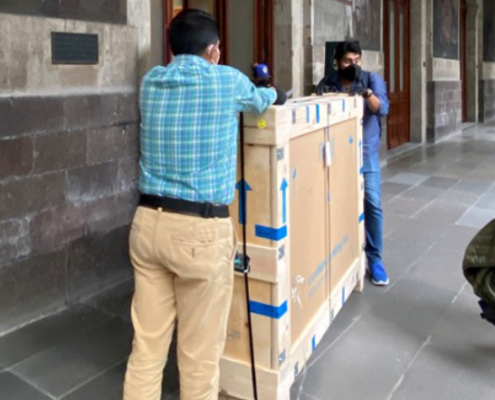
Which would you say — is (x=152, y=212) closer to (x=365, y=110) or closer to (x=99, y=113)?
(x=99, y=113)

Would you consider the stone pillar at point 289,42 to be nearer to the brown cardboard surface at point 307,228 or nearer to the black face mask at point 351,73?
the black face mask at point 351,73

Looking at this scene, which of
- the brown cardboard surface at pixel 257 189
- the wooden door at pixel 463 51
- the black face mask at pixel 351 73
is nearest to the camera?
the brown cardboard surface at pixel 257 189

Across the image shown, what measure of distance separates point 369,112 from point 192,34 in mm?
2266

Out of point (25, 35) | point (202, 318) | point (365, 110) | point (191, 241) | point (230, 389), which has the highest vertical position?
point (25, 35)

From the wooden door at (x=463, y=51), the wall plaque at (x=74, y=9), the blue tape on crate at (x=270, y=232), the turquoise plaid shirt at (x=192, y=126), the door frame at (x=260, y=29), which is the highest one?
the wooden door at (x=463, y=51)

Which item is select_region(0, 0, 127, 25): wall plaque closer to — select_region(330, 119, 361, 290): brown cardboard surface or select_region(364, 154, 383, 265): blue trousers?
select_region(330, 119, 361, 290): brown cardboard surface

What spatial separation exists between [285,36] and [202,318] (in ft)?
15.8

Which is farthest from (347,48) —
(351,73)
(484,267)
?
(484,267)

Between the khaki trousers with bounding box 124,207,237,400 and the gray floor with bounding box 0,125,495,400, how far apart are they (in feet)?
1.75

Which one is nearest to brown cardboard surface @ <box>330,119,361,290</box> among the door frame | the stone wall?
the stone wall

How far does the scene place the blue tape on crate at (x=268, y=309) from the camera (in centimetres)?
265

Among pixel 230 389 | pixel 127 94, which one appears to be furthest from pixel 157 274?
pixel 127 94

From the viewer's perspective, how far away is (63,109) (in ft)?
12.8

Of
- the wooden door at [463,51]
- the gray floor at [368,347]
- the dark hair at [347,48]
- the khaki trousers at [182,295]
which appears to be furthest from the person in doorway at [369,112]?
the wooden door at [463,51]
